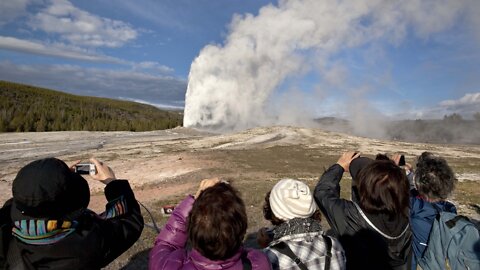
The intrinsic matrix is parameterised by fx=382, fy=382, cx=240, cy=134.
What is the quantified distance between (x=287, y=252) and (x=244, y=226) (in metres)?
0.36

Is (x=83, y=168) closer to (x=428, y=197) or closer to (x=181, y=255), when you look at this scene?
(x=181, y=255)

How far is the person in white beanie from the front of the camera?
1956mm

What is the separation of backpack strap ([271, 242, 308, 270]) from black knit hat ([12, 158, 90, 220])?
3.40ft

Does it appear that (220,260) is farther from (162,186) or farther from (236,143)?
(236,143)

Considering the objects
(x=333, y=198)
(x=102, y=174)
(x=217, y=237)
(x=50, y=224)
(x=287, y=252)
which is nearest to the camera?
(x=217, y=237)

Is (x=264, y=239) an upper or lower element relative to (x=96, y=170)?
lower

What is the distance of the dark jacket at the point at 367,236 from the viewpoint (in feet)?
7.86

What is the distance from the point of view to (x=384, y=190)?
229 cm

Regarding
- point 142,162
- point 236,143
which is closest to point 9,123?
point 236,143

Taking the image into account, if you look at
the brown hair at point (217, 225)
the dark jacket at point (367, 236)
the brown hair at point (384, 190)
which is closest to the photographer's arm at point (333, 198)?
the dark jacket at point (367, 236)

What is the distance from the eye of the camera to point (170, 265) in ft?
5.85

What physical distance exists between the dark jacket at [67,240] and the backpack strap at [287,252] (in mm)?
813

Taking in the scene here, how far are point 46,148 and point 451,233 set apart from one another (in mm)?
21587

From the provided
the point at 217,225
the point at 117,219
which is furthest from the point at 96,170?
the point at 217,225
